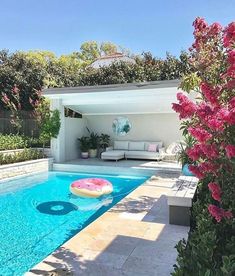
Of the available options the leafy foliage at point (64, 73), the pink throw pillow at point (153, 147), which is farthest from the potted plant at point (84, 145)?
the leafy foliage at point (64, 73)

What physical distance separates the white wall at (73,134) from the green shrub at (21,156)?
1629 mm

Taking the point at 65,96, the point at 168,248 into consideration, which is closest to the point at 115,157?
the point at 65,96

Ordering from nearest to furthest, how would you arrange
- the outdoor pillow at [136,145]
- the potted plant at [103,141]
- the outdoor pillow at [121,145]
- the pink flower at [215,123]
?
the pink flower at [215,123], the outdoor pillow at [136,145], the outdoor pillow at [121,145], the potted plant at [103,141]

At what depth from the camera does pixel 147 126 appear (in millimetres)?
17922

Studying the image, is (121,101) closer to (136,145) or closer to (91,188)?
(136,145)

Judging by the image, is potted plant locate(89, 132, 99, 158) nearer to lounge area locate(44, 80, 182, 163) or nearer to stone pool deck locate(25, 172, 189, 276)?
lounge area locate(44, 80, 182, 163)

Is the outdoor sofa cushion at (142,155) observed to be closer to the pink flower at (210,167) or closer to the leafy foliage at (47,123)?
the leafy foliage at (47,123)

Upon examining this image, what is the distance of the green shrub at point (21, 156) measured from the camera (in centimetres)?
1373

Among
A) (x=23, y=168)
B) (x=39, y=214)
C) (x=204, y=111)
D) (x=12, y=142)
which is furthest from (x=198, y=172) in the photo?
(x=12, y=142)

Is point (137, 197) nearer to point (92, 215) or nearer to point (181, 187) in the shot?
point (92, 215)

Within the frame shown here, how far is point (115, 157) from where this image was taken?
1619 cm

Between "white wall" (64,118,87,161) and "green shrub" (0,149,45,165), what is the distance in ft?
5.35

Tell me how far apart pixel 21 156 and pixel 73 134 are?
3668mm

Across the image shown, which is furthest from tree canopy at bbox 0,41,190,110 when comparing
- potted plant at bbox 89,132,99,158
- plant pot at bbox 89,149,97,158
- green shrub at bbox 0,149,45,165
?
green shrub at bbox 0,149,45,165
